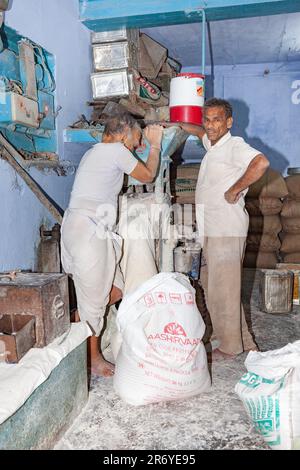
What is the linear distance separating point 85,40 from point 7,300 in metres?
2.73

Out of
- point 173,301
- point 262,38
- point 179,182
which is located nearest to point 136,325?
point 173,301

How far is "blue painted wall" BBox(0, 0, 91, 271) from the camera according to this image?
2.55 meters

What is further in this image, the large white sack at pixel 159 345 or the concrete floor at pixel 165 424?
the large white sack at pixel 159 345

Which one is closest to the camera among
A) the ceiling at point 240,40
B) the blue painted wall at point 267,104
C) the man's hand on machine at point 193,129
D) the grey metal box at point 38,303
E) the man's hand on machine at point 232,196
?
the grey metal box at point 38,303

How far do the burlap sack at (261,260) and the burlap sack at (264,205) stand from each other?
0.52m

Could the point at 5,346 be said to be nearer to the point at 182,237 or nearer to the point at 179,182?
the point at 182,237

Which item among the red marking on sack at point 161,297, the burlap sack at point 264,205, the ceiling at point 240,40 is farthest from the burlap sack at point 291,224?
the red marking on sack at point 161,297

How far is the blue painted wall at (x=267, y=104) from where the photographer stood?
18.4ft

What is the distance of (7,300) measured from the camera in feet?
5.43

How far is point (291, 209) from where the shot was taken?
5023 mm

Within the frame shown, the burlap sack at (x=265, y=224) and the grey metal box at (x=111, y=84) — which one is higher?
the grey metal box at (x=111, y=84)

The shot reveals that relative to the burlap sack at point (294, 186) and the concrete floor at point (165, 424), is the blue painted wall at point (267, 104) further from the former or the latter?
the concrete floor at point (165, 424)

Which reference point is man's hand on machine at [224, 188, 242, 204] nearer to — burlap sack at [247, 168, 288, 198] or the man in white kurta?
the man in white kurta

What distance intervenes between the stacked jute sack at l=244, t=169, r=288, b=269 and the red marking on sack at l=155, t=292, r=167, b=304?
3.32 meters
